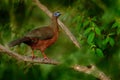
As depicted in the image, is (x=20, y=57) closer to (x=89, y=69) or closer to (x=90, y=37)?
(x=89, y=69)

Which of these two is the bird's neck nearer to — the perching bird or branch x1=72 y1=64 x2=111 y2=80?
the perching bird

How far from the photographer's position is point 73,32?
28.8 feet

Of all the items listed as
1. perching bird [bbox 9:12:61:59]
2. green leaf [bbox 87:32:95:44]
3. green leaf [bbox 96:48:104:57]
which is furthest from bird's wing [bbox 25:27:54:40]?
green leaf [bbox 96:48:104:57]

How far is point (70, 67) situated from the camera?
751 centimetres

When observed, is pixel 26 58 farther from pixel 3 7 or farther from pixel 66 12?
pixel 3 7

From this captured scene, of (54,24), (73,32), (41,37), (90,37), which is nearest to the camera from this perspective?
(41,37)

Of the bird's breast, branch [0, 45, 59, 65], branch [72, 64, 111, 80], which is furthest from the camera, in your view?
the bird's breast

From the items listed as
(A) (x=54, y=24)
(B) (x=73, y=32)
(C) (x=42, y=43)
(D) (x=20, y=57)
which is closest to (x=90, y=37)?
(A) (x=54, y=24)

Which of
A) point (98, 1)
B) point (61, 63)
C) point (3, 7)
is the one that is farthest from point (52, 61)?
point (3, 7)

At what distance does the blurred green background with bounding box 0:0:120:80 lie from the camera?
8008mm

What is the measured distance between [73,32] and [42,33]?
1.28 m

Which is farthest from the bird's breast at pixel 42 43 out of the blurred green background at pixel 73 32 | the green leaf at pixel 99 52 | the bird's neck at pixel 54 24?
the green leaf at pixel 99 52

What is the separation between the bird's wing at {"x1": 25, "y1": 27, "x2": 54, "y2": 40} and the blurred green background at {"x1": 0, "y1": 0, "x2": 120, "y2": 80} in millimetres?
402

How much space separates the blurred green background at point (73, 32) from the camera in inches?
315
